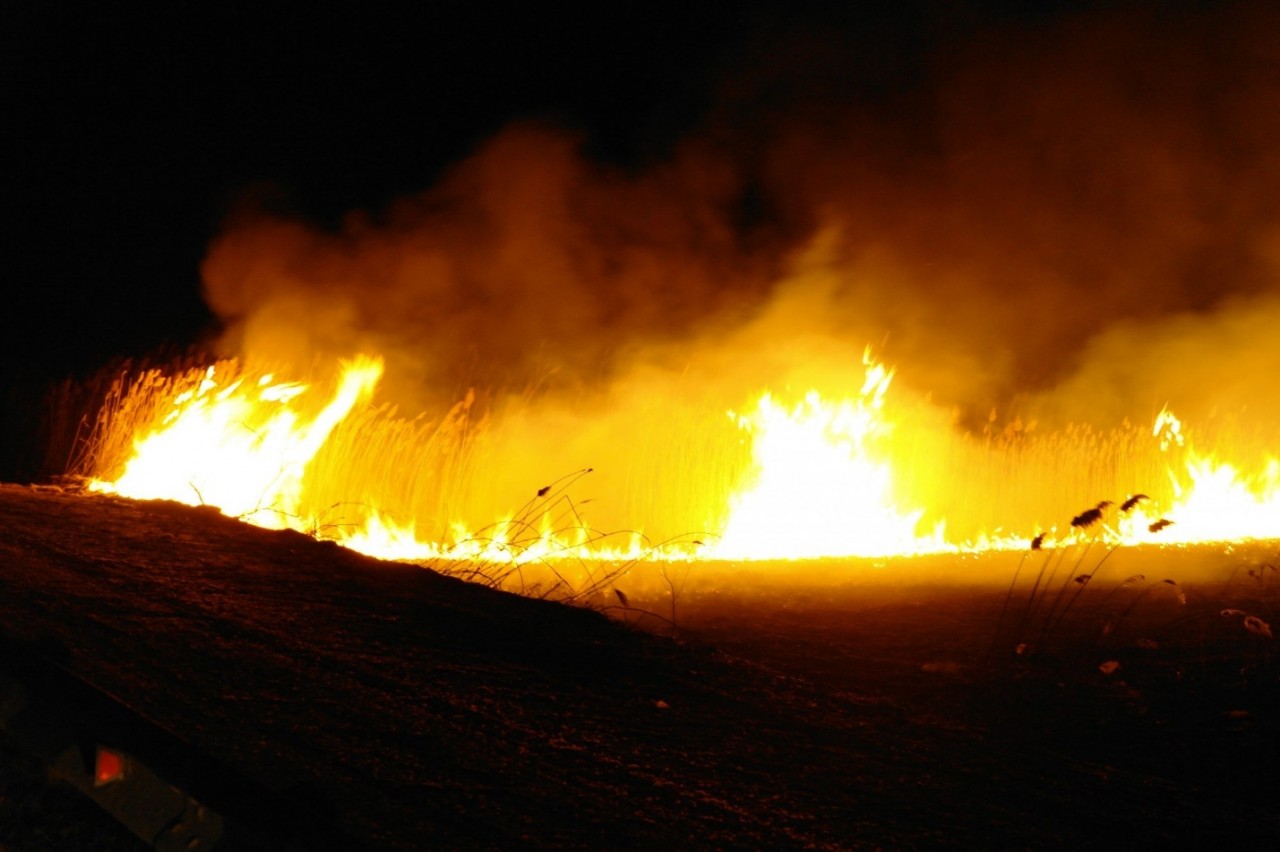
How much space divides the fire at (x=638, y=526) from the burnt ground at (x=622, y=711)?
310 centimetres

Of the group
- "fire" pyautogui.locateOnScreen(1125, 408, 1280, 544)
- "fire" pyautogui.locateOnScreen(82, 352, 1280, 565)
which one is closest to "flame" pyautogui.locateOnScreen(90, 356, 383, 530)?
"fire" pyautogui.locateOnScreen(82, 352, 1280, 565)

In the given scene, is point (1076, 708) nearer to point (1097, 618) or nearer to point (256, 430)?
point (1097, 618)

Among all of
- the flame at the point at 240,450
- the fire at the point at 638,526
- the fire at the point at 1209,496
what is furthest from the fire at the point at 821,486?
the flame at the point at 240,450

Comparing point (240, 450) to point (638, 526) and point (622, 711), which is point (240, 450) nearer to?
point (638, 526)

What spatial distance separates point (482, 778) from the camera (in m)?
3.21

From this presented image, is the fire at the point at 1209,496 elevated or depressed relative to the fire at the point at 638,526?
elevated

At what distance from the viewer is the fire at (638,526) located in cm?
989

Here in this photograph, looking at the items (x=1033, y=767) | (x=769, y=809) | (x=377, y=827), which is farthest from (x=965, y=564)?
(x=377, y=827)

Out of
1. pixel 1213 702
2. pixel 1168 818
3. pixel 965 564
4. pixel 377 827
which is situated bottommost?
pixel 377 827

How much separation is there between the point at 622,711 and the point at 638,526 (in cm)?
747

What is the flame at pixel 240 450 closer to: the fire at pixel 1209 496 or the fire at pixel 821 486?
the fire at pixel 821 486

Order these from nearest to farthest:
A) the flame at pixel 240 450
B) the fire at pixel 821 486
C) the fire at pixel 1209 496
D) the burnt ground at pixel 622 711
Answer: the burnt ground at pixel 622 711, the flame at pixel 240 450, the fire at pixel 821 486, the fire at pixel 1209 496

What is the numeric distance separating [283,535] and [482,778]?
→ 418cm

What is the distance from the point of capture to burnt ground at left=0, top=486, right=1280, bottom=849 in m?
3.04
